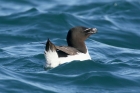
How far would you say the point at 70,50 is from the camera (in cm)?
1220

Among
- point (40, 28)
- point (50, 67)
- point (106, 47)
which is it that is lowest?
point (50, 67)

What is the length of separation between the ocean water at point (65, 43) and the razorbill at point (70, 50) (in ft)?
0.43

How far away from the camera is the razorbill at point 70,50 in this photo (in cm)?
1183

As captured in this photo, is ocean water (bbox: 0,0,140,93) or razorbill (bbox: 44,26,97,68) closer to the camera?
ocean water (bbox: 0,0,140,93)

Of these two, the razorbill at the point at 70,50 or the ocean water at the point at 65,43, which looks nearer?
the ocean water at the point at 65,43

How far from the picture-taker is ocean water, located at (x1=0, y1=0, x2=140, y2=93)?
1148cm

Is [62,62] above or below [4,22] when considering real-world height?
below

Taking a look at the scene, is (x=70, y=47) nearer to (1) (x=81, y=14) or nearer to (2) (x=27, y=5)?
(1) (x=81, y=14)

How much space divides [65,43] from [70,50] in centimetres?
380

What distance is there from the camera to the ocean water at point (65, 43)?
11484 millimetres

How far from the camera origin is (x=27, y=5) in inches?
858

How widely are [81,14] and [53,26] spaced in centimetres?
263

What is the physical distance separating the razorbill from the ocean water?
13 centimetres

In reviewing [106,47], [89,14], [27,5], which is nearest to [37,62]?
[106,47]
